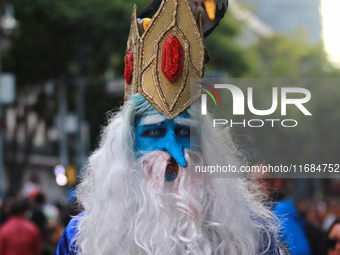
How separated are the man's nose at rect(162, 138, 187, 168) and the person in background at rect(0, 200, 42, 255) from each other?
13.8 ft

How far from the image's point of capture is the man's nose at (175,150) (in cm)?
203

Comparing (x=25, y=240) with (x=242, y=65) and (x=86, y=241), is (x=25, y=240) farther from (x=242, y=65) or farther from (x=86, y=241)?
(x=242, y=65)

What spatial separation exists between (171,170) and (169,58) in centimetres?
53

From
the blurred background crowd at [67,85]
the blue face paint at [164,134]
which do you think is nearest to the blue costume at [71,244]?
the blue face paint at [164,134]

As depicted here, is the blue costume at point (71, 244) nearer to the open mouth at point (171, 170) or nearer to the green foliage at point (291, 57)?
the open mouth at point (171, 170)

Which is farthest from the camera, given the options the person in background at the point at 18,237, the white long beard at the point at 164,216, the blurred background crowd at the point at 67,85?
the blurred background crowd at the point at 67,85

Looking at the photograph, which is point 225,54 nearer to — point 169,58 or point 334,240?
point 334,240

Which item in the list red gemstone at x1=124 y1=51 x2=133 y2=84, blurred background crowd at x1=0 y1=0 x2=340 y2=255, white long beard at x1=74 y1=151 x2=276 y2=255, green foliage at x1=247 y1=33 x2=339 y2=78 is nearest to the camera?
white long beard at x1=74 y1=151 x2=276 y2=255

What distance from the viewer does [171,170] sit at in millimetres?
2092

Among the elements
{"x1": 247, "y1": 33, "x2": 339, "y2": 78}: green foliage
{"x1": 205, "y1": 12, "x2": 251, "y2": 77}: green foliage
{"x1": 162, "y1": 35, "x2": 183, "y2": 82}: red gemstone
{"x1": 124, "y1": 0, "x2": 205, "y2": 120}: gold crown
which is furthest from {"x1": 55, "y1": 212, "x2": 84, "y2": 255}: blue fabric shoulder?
{"x1": 247, "y1": 33, "x2": 339, "y2": 78}: green foliage

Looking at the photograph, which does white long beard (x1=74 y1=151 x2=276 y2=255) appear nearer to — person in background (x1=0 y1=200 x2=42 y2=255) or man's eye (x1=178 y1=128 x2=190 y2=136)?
man's eye (x1=178 y1=128 x2=190 y2=136)

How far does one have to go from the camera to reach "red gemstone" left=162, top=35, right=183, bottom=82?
211 centimetres

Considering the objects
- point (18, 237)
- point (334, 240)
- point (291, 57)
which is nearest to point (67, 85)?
point (18, 237)

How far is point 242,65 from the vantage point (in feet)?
53.7
